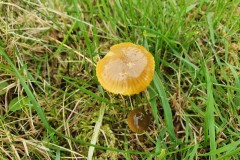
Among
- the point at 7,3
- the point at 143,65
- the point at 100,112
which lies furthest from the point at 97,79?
the point at 7,3

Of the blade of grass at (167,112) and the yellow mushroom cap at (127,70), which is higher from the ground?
the yellow mushroom cap at (127,70)

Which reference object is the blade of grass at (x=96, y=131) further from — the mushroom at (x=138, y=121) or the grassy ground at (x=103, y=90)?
the mushroom at (x=138, y=121)

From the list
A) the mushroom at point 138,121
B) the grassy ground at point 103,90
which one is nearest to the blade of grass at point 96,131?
the grassy ground at point 103,90

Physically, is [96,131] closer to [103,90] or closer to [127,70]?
[103,90]

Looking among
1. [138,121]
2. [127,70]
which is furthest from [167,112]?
[127,70]

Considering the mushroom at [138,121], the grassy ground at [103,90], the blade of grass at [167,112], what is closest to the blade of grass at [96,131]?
the grassy ground at [103,90]

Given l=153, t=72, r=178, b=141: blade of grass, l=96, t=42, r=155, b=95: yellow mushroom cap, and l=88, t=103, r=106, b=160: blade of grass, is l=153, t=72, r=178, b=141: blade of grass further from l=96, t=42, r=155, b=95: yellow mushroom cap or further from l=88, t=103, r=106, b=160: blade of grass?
l=88, t=103, r=106, b=160: blade of grass

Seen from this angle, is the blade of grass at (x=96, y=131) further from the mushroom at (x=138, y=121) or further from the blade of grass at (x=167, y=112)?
the blade of grass at (x=167, y=112)
